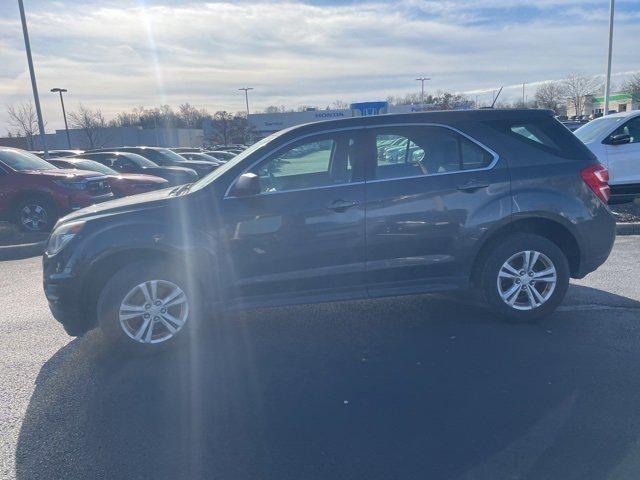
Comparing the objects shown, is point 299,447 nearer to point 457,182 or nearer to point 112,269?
point 112,269

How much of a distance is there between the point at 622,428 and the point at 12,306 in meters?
5.96

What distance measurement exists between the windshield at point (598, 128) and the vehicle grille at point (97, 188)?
30.8 ft

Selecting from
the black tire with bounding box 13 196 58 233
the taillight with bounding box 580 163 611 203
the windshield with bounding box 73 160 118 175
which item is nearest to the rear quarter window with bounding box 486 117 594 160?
the taillight with bounding box 580 163 611 203

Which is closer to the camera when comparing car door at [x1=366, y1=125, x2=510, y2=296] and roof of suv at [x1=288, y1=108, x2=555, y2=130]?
car door at [x1=366, y1=125, x2=510, y2=296]

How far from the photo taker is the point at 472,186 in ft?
14.7

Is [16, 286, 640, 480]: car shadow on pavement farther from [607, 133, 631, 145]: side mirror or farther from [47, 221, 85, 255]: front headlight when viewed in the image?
[607, 133, 631, 145]: side mirror

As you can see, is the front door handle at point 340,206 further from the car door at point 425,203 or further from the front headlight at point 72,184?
the front headlight at point 72,184

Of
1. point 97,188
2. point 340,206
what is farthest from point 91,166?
point 340,206

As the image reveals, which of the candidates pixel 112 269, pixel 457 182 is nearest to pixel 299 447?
pixel 112 269

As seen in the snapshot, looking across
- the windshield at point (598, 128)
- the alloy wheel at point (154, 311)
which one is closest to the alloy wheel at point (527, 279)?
the alloy wheel at point (154, 311)

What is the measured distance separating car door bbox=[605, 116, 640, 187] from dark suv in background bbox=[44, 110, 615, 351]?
559cm

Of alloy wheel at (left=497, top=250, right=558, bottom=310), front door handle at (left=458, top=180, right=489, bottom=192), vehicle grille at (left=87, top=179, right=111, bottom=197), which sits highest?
front door handle at (left=458, top=180, right=489, bottom=192)

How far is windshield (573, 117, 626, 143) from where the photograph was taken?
965 centimetres

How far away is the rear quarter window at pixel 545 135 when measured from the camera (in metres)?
4.69
